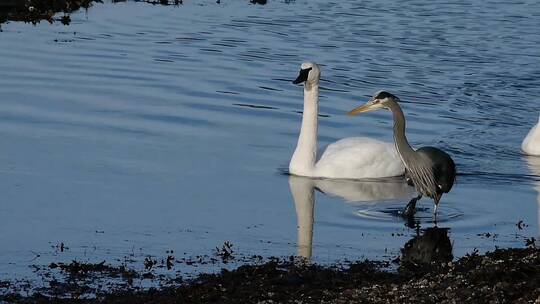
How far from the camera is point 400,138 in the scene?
50.1 feet

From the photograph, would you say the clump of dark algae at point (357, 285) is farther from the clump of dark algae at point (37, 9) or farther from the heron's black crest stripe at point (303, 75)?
the clump of dark algae at point (37, 9)

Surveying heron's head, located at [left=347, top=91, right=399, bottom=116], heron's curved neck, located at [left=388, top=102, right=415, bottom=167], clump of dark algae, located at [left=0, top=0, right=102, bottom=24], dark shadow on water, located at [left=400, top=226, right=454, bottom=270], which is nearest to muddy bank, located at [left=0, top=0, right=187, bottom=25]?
clump of dark algae, located at [left=0, top=0, right=102, bottom=24]

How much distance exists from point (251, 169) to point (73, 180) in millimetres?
2336

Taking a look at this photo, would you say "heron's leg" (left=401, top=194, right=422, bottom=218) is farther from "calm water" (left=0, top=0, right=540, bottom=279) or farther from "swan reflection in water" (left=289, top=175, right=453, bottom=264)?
"swan reflection in water" (left=289, top=175, right=453, bottom=264)

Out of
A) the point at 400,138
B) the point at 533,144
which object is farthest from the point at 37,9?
the point at 400,138

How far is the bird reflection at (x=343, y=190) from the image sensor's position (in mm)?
15344

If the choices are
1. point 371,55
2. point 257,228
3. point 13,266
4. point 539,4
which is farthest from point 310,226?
point 539,4

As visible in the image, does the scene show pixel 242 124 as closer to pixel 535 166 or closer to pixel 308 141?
pixel 308 141

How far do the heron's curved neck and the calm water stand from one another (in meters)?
0.61

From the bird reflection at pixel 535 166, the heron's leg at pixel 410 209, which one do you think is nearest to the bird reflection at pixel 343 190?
the heron's leg at pixel 410 209

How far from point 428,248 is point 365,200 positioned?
246cm

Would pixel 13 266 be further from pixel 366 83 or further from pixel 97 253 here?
pixel 366 83

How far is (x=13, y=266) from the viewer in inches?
471

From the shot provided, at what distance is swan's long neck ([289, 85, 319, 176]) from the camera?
1702cm
